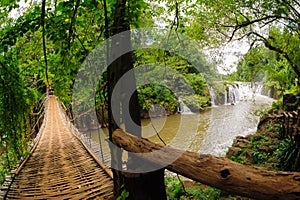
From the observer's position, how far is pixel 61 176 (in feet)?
6.75

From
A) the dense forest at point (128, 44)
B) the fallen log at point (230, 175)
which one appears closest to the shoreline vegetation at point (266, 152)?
the dense forest at point (128, 44)

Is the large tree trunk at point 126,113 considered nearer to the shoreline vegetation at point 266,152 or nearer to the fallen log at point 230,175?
the fallen log at point 230,175

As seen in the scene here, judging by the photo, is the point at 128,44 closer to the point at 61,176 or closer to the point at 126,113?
the point at 126,113

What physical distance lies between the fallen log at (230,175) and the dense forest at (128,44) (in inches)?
11.0

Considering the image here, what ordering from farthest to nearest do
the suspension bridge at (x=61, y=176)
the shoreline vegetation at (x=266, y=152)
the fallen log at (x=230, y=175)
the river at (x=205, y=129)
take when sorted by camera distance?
1. the river at (x=205, y=129)
2. the shoreline vegetation at (x=266, y=152)
3. the suspension bridge at (x=61, y=176)
4. the fallen log at (x=230, y=175)

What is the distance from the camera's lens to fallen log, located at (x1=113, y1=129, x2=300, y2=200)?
647 millimetres

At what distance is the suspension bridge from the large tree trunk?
0.35 meters

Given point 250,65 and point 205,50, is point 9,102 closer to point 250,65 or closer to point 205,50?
point 205,50

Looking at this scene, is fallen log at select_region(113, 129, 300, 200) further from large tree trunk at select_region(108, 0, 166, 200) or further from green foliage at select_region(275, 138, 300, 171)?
green foliage at select_region(275, 138, 300, 171)

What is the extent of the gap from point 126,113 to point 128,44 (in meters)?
0.36

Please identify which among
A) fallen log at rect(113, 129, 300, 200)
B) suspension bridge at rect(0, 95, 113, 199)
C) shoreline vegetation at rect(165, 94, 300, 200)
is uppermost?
fallen log at rect(113, 129, 300, 200)

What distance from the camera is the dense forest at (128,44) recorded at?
4.46 ft

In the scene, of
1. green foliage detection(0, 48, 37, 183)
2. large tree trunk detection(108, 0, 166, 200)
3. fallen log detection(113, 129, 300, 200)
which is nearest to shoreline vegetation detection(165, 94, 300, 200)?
large tree trunk detection(108, 0, 166, 200)

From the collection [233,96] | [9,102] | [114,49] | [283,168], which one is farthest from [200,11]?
[233,96]
